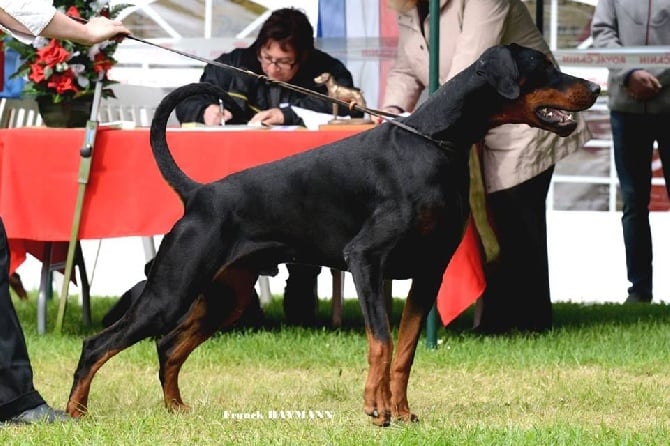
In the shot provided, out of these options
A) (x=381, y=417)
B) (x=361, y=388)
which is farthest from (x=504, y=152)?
(x=381, y=417)

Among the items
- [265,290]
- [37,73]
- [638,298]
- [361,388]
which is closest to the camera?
[361,388]

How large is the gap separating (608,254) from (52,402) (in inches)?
245

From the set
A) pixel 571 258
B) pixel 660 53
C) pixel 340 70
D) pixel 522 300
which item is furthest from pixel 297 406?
pixel 571 258

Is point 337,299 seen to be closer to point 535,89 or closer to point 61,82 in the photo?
point 61,82

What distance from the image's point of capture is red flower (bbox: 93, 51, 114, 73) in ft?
24.4

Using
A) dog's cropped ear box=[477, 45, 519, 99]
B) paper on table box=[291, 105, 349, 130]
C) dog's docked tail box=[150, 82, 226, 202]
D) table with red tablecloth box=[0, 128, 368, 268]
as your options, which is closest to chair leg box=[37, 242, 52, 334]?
table with red tablecloth box=[0, 128, 368, 268]

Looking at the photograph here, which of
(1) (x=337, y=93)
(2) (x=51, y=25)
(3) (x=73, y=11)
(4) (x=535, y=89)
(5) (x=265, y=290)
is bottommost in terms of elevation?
(5) (x=265, y=290)

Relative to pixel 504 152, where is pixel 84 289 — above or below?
below

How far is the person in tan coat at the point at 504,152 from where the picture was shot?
7133 mm

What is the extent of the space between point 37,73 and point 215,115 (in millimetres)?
941

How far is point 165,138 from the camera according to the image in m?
5.39

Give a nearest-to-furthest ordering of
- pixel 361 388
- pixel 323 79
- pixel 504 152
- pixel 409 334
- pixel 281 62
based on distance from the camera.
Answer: pixel 409 334
pixel 361 388
pixel 504 152
pixel 323 79
pixel 281 62

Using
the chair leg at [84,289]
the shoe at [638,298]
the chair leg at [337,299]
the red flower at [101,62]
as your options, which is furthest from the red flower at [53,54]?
the shoe at [638,298]

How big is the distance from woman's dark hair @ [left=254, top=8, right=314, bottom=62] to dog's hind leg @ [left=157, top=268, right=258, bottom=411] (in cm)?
280
